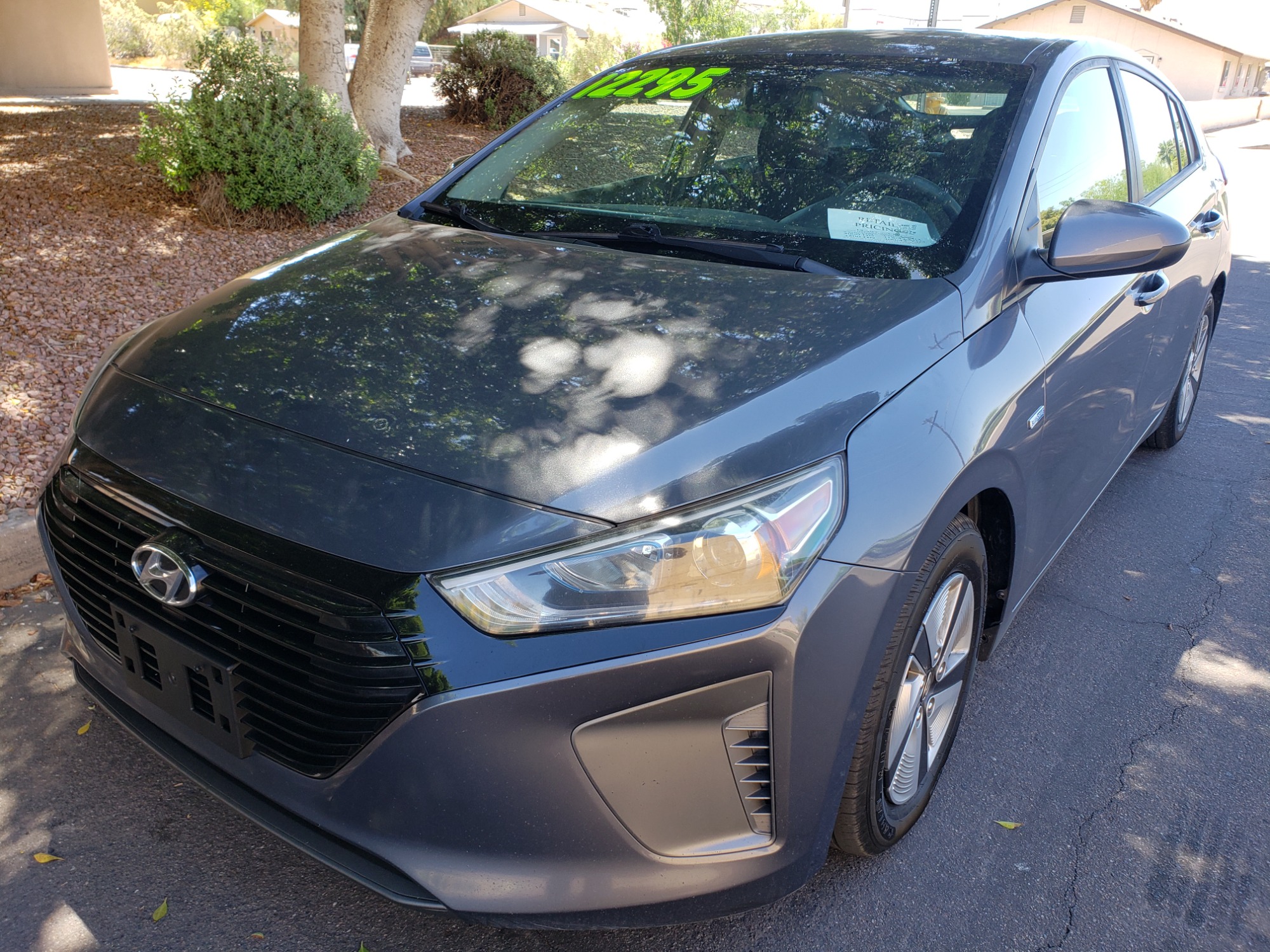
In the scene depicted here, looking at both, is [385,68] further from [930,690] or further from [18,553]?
[930,690]

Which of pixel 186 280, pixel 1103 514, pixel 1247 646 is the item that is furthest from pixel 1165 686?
pixel 186 280

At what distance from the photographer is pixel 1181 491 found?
179 inches

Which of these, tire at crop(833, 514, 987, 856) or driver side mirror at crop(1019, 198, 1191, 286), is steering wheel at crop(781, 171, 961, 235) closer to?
driver side mirror at crop(1019, 198, 1191, 286)

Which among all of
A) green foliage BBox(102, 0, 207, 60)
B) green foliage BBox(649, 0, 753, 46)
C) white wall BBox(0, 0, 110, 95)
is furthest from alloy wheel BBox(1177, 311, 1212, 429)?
green foliage BBox(102, 0, 207, 60)

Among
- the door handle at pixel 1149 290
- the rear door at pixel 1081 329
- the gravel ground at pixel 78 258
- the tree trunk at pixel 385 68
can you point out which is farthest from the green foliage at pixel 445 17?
the door handle at pixel 1149 290

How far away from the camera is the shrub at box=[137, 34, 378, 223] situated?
23.5ft

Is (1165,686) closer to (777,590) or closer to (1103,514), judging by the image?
(1103,514)

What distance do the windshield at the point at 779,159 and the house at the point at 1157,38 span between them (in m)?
59.7

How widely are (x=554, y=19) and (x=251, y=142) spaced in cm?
5931

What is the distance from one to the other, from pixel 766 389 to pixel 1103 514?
3034mm

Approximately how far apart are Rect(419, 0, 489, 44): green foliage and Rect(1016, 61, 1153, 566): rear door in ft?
186

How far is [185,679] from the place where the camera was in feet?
5.97

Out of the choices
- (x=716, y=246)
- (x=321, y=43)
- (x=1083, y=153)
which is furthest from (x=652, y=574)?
(x=321, y=43)

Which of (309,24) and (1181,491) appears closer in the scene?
(1181,491)
